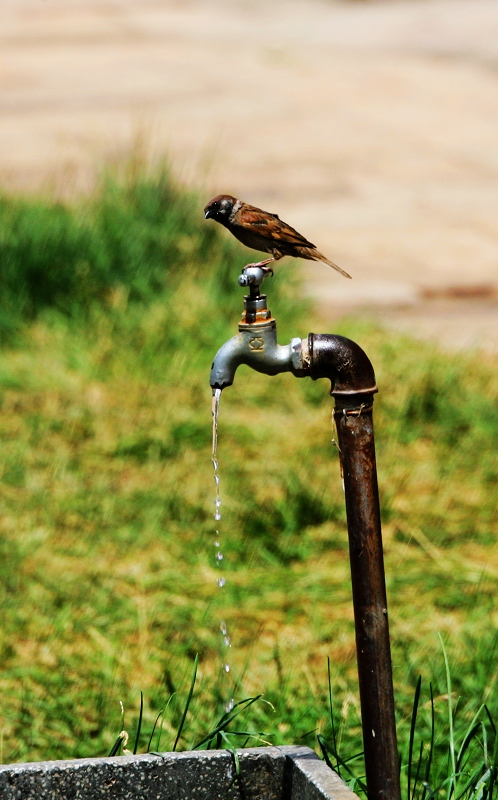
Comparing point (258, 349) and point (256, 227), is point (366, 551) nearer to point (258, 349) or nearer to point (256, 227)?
point (258, 349)

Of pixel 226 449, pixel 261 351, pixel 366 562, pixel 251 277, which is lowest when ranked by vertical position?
A: pixel 226 449

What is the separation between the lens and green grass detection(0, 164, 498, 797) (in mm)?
2504

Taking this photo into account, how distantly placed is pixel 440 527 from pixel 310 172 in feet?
19.2

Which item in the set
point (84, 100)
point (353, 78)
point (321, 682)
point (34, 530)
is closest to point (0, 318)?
point (34, 530)

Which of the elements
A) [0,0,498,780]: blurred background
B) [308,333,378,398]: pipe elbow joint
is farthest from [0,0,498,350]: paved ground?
[308,333,378,398]: pipe elbow joint

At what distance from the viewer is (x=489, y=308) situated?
6.22m

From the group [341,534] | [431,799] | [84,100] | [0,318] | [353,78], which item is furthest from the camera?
[353,78]

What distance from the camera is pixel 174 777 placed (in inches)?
63.0

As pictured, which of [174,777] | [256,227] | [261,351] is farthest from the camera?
[256,227]

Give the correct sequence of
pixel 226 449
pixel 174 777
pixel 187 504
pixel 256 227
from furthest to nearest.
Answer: pixel 226 449 → pixel 187 504 → pixel 256 227 → pixel 174 777

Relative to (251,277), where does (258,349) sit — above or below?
below

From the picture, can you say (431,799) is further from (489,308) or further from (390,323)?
(489,308)

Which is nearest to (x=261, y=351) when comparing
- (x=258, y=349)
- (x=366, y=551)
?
(x=258, y=349)

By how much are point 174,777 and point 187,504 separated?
7.21 feet
